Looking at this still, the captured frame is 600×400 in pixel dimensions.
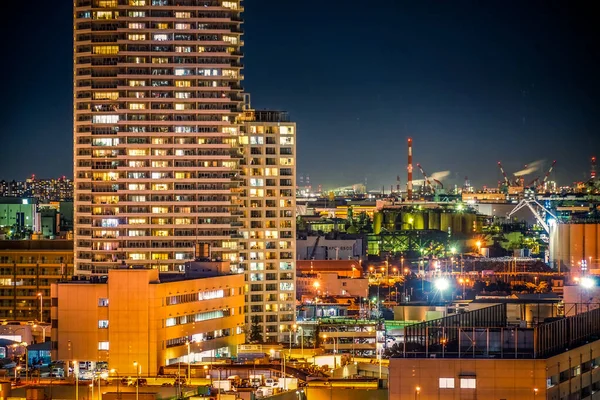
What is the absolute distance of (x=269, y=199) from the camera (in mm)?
71812

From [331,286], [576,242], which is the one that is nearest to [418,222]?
[576,242]

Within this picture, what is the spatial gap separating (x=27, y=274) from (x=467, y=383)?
52122mm

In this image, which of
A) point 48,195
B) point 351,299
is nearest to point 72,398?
point 351,299

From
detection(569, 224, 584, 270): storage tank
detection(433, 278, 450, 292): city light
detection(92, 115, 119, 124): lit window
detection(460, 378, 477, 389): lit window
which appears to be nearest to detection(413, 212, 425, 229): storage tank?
detection(569, 224, 584, 270): storage tank

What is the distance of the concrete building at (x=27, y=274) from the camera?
77.8 meters

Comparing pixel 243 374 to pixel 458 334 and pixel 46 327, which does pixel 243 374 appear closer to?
pixel 458 334

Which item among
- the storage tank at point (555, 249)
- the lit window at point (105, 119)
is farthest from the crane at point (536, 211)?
the lit window at point (105, 119)

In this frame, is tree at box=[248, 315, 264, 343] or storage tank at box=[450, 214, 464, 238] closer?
tree at box=[248, 315, 264, 343]

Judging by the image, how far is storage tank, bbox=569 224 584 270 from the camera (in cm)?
8825

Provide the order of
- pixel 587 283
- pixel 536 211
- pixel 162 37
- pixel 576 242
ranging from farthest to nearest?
pixel 536 211 → pixel 576 242 → pixel 162 37 → pixel 587 283

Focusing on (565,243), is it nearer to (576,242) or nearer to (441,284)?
(576,242)

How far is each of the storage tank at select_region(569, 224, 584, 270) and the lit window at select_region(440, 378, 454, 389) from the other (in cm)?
5847

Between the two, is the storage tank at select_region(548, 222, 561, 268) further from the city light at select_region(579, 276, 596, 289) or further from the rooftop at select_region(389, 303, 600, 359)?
the rooftop at select_region(389, 303, 600, 359)

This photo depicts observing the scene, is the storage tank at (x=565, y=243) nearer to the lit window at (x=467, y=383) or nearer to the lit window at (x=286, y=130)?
the lit window at (x=286, y=130)
